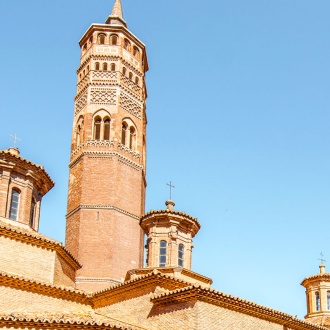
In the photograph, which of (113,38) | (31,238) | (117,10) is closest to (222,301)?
(31,238)

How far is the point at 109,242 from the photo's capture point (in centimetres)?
2523

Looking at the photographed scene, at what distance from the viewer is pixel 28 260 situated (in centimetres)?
1923

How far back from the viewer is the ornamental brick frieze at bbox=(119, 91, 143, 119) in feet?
93.4

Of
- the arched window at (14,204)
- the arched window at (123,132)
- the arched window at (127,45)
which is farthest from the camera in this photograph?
the arched window at (127,45)

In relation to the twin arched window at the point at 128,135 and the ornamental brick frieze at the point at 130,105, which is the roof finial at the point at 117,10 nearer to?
the ornamental brick frieze at the point at 130,105

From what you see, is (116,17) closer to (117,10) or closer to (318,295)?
(117,10)

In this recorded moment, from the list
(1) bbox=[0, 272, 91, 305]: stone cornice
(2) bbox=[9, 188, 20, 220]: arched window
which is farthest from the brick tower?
(2) bbox=[9, 188, 20, 220]: arched window

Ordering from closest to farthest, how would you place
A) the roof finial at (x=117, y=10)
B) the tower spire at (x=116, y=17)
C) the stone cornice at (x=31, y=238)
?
the stone cornice at (x=31, y=238), the tower spire at (x=116, y=17), the roof finial at (x=117, y=10)

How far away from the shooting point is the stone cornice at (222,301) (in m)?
17.2

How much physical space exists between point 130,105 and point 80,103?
2.44 metres

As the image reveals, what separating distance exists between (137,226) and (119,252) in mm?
1743

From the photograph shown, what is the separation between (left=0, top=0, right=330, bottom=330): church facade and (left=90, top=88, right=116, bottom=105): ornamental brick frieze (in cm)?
6

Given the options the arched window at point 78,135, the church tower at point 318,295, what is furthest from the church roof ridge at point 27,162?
the church tower at point 318,295

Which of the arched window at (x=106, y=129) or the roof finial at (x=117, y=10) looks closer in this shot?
the arched window at (x=106, y=129)
